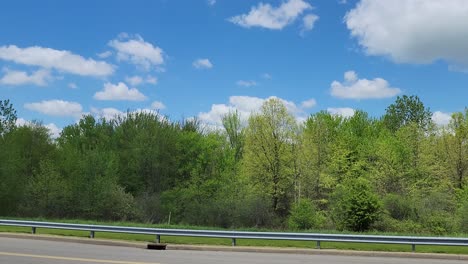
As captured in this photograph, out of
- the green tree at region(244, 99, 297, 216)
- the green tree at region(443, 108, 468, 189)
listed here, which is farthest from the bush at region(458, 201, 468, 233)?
the green tree at region(244, 99, 297, 216)

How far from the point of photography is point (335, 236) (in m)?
14.8

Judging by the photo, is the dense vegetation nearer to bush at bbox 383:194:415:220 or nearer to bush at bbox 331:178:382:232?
bush at bbox 383:194:415:220

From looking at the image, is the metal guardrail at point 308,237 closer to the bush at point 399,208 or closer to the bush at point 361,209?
the bush at point 361,209

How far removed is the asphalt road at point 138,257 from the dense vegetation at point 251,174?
72.6ft

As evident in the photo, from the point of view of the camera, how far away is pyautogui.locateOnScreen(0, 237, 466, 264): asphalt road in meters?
11.8

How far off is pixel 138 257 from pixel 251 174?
110 feet

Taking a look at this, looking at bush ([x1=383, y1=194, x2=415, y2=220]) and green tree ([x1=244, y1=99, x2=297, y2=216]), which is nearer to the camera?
bush ([x1=383, y1=194, x2=415, y2=220])

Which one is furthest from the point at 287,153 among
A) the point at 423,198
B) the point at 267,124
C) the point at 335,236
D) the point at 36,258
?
the point at 36,258

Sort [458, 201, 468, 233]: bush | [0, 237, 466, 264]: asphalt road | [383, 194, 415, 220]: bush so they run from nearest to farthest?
[0, 237, 466, 264]: asphalt road, [458, 201, 468, 233]: bush, [383, 194, 415, 220]: bush

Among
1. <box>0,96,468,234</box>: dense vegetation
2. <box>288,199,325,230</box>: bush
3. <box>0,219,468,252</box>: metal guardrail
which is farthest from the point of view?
<box>0,96,468,234</box>: dense vegetation

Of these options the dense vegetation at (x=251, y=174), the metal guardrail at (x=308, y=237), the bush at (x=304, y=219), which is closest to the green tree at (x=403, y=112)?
the dense vegetation at (x=251, y=174)

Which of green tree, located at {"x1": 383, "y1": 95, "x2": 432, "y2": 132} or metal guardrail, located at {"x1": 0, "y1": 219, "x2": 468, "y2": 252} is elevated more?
green tree, located at {"x1": 383, "y1": 95, "x2": 432, "y2": 132}

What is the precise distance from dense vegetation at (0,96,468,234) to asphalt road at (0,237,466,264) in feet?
72.6

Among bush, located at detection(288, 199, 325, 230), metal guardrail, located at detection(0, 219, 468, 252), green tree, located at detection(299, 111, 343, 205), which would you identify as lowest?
bush, located at detection(288, 199, 325, 230)
